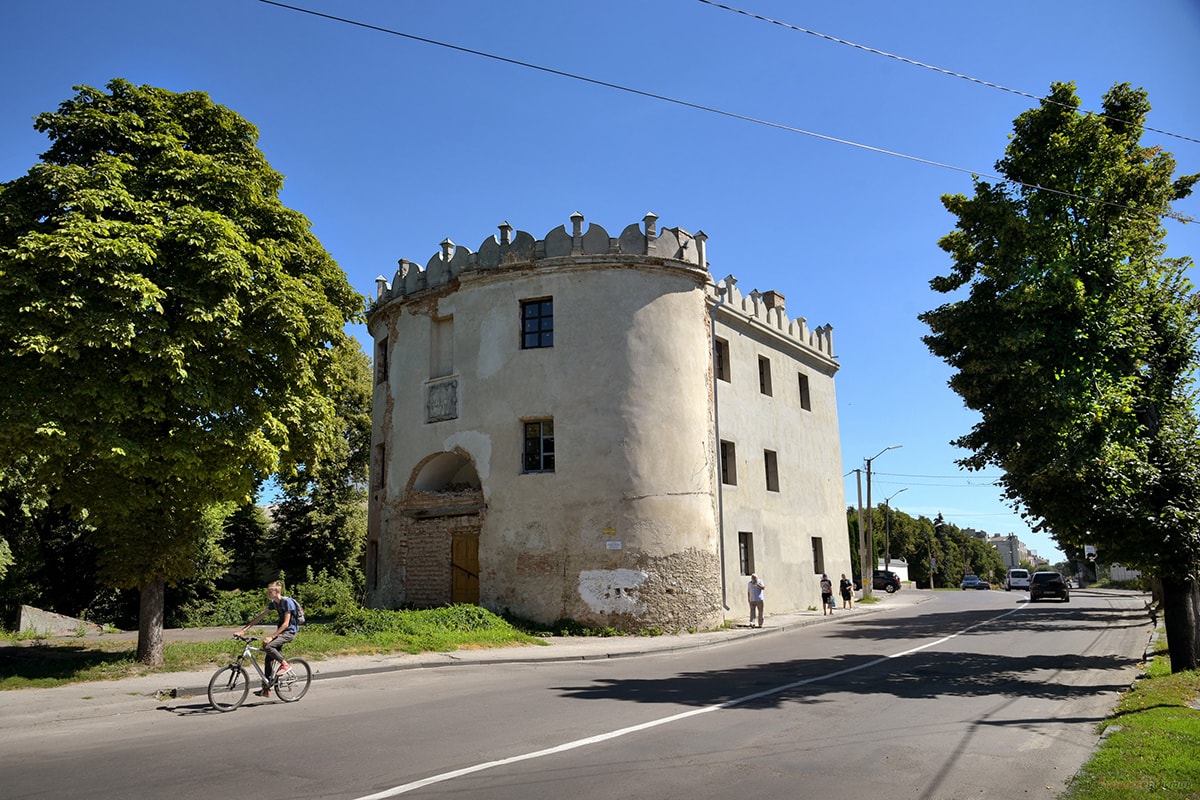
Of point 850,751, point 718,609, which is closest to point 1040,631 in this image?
point 718,609

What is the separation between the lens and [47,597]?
88.9 feet

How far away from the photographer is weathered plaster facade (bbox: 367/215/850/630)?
70.1 feet

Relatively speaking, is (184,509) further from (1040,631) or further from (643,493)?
(1040,631)

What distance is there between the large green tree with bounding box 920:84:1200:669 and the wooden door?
1449 cm

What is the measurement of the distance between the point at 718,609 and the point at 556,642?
532 cm

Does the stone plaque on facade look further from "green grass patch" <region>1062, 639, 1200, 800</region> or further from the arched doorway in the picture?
"green grass patch" <region>1062, 639, 1200, 800</region>

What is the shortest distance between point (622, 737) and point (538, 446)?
1489cm

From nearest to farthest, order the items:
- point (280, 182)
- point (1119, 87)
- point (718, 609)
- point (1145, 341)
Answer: point (1145, 341) → point (1119, 87) → point (280, 182) → point (718, 609)

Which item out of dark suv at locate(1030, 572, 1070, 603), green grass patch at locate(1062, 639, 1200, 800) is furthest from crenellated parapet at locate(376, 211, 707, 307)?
dark suv at locate(1030, 572, 1070, 603)

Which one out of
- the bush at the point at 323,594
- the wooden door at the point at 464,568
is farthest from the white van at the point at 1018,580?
the wooden door at the point at 464,568

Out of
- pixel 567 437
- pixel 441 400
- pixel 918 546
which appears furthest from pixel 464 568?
pixel 918 546

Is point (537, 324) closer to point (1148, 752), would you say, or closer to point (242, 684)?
point (242, 684)

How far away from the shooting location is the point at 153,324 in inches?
489

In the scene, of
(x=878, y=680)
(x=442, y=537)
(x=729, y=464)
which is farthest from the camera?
(x=729, y=464)
